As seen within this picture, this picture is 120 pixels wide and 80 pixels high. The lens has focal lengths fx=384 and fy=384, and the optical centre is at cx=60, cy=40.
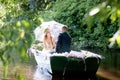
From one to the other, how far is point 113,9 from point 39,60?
51.6 feet

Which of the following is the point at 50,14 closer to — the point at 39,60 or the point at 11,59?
the point at 39,60

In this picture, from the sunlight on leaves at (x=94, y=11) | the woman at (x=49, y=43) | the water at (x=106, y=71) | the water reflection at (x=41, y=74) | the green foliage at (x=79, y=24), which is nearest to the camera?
the sunlight on leaves at (x=94, y=11)

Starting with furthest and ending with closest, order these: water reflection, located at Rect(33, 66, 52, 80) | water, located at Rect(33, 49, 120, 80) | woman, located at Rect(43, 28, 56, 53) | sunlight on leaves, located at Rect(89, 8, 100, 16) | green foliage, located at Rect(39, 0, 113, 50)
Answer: green foliage, located at Rect(39, 0, 113, 50), woman, located at Rect(43, 28, 56, 53), water, located at Rect(33, 49, 120, 80), water reflection, located at Rect(33, 66, 52, 80), sunlight on leaves, located at Rect(89, 8, 100, 16)

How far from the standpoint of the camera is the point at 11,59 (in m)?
2.19

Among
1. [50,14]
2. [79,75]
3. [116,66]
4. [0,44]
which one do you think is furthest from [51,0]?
[0,44]

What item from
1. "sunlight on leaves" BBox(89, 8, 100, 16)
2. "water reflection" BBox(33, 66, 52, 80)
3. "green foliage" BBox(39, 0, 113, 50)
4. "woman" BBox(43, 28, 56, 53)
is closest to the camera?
"sunlight on leaves" BBox(89, 8, 100, 16)


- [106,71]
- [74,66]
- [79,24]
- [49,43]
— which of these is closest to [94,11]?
[74,66]

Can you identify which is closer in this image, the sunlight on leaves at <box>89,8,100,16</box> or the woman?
the sunlight on leaves at <box>89,8,100,16</box>

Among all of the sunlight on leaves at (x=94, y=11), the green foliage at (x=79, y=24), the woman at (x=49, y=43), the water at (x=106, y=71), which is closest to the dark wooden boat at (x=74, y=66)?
the water at (x=106, y=71)

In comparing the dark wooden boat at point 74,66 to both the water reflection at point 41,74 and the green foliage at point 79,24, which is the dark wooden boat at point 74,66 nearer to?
the water reflection at point 41,74

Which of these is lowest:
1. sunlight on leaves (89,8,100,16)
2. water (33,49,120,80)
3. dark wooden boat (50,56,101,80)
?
water (33,49,120,80)

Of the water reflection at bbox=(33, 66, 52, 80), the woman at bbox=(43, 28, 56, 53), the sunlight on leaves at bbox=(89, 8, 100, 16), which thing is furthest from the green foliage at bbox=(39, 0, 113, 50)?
the sunlight on leaves at bbox=(89, 8, 100, 16)

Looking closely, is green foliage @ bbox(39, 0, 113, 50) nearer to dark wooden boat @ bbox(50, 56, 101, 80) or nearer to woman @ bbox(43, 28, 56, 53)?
woman @ bbox(43, 28, 56, 53)

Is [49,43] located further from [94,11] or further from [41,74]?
[94,11]
